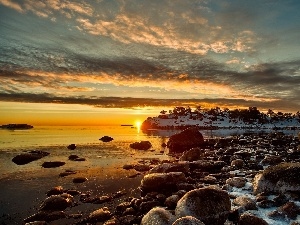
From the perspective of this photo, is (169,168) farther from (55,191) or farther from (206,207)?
(206,207)

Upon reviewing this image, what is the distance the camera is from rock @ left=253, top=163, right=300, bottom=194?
15328 mm

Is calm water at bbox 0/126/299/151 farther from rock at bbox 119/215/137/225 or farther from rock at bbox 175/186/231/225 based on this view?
rock at bbox 175/186/231/225

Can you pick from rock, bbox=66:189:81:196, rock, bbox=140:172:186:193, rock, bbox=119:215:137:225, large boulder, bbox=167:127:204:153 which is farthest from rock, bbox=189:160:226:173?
large boulder, bbox=167:127:204:153

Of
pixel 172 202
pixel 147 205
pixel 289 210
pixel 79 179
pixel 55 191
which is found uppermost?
pixel 289 210

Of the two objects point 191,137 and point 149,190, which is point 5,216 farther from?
point 191,137

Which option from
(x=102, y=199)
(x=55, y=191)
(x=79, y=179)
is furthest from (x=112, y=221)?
(x=79, y=179)

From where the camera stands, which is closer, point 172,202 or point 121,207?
→ point 172,202

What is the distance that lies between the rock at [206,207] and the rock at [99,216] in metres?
4.64

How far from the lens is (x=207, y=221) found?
11.9 metres

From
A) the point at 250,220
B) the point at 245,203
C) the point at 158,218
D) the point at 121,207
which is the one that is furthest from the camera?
the point at 121,207

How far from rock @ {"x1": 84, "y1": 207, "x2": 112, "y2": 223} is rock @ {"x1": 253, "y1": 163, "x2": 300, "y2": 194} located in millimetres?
9478

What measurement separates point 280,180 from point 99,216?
1123cm

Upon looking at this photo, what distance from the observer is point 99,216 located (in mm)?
14734

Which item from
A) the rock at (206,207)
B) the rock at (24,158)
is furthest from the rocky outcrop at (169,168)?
the rock at (24,158)
